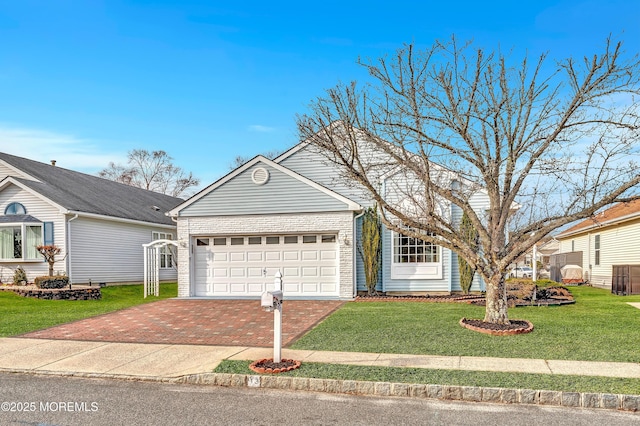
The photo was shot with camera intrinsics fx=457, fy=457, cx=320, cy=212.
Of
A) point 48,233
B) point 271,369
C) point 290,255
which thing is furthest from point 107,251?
point 271,369

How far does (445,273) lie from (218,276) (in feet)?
26.0

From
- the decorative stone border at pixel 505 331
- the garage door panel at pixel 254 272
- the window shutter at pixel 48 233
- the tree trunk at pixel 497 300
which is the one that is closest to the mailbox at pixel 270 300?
the decorative stone border at pixel 505 331

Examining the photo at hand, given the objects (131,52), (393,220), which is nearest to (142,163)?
(131,52)

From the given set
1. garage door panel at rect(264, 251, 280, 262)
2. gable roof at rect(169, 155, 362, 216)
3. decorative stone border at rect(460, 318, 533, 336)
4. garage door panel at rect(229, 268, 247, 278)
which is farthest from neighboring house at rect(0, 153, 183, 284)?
decorative stone border at rect(460, 318, 533, 336)

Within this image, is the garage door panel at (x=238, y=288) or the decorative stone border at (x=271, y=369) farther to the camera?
the garage door panel at (x=238, y=288)

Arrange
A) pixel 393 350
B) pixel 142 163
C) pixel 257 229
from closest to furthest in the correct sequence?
pixel 393 350 < pixel 257 229 < pixel 142 163

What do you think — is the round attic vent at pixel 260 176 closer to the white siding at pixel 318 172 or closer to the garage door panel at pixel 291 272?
the white siding at pixel 318 172

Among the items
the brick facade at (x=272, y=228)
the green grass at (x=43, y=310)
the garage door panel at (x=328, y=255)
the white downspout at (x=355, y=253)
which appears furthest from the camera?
the garage door panel at (x=328, y=255)

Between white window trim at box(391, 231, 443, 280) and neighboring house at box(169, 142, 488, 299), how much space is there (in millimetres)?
35

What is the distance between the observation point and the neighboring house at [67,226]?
708 inches

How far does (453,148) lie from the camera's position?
919 cm

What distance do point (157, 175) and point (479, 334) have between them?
4221 cm

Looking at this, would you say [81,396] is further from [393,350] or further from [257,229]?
[257,229]

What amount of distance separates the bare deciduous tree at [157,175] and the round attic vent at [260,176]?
3166cm
